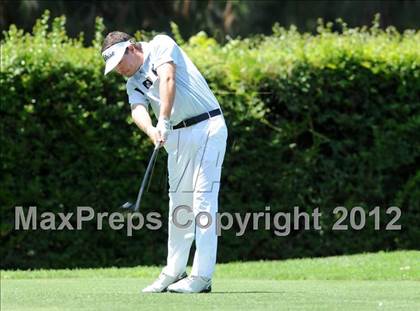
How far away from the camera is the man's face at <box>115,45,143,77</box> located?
8.10 metres

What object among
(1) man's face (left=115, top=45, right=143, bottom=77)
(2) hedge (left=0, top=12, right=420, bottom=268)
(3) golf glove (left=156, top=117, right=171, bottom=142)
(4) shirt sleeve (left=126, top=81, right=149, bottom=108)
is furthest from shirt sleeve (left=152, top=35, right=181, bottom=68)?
(2) hedge (left=0, top=12, right=420, bottom=268)

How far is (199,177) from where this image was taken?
26.6 ft

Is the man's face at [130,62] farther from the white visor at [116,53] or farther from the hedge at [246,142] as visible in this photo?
the hedge at [246,142]

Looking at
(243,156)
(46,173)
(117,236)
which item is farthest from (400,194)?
(46,173)

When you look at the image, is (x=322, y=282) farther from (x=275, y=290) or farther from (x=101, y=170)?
(x=101, y=170)

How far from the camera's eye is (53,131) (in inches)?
503

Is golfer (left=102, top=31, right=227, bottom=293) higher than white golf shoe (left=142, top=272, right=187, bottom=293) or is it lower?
higher

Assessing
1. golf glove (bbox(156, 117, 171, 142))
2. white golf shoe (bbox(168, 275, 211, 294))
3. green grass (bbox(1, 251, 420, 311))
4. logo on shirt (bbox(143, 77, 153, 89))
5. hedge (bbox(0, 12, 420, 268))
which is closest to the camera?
green grass (bbox(1, 251, 420, 311))

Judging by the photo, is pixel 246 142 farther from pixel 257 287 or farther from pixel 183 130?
pixel 183 130

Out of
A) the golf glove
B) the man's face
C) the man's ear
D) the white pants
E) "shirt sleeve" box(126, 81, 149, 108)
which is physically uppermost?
the man's ear

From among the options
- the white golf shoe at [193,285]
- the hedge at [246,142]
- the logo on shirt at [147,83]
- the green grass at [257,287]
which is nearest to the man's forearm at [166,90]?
the logo on shirt at [147,83]

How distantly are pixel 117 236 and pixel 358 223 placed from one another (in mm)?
3040

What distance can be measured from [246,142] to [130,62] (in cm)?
518

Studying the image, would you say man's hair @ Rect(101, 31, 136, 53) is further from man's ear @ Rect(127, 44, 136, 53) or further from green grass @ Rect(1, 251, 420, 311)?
green grass @ Rect(1, 251, 420, 311)
